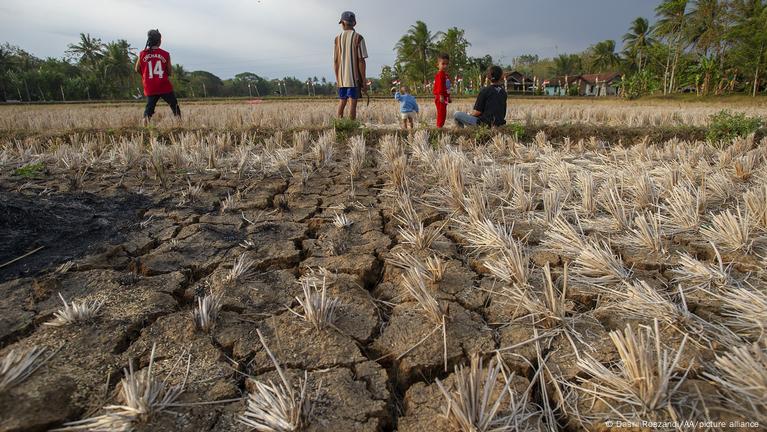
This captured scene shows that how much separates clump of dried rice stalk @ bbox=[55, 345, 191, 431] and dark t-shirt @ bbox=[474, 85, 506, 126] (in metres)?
5.57

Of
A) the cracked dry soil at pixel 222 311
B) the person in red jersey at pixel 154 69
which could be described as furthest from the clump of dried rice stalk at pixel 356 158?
the person in red jersey at pixel 154 69

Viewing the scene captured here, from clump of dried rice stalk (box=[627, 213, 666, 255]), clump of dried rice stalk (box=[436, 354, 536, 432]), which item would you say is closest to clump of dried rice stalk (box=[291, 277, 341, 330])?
clump of dried rice stalk (box=[436, 354, 536, 432])

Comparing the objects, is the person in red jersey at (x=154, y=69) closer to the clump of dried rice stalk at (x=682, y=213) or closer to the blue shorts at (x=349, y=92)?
the blue shorts at (x=349, y=92)

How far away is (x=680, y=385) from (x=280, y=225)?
81.5 inches

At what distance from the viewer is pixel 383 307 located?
164 centimetres

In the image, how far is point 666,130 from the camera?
5.16 metres

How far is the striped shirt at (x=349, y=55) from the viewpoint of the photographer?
5773 millimetres

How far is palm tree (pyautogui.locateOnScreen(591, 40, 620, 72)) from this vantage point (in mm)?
48281

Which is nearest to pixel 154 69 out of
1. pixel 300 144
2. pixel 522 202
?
pixel 300 144

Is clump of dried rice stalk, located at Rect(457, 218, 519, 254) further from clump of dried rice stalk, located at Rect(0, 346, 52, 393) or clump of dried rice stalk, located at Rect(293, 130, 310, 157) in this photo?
clump of dried rice stalk, located at Rect(293, 130, 310, 157)

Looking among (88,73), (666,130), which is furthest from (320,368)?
(88,73)

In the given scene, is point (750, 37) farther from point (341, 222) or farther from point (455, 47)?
point (341, 222)

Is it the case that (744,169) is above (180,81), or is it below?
below

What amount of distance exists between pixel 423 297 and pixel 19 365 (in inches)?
50.8
